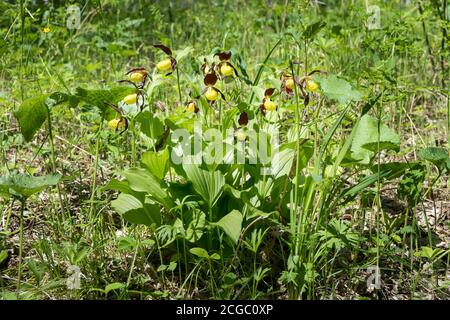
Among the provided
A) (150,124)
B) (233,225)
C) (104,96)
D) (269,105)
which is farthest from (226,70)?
(233,225)

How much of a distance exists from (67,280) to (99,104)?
0.67m

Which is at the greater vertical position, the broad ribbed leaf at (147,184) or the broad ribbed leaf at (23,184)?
the broad ribbed leaf at (23,184)

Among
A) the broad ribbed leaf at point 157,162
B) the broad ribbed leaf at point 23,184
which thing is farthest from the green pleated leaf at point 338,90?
the broad ribbed leaf at point 23,184

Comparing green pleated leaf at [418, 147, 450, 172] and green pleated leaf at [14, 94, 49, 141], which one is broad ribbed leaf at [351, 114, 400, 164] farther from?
green pleated leaf at [14, 94, 49, 141]

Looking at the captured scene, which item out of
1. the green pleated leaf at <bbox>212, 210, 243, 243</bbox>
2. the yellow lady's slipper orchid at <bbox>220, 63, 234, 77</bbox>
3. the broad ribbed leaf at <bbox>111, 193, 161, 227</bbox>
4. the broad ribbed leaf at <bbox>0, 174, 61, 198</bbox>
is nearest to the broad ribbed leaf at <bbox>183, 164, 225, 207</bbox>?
the green pleated leaf at <bbox>212, 210, 243, 243</bbox>

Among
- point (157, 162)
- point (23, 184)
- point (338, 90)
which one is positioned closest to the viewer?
point (23, 184)

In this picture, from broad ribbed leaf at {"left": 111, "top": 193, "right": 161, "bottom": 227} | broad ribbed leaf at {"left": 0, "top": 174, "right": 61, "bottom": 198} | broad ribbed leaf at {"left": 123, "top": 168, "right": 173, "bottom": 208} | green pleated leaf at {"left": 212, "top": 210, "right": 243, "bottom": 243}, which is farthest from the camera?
broad ribbed leaf at {"left": 111, "top": 193, "right": 161, "bottom": 227}

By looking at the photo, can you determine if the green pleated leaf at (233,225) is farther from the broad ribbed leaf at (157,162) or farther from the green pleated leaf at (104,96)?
the green pleated leaf at (104,96)

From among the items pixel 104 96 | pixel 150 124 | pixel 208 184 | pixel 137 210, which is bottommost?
pixel 137 210

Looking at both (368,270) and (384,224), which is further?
(384,224)

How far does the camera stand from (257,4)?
5258 millimetres

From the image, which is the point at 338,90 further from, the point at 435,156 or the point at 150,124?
the point at 150,124
